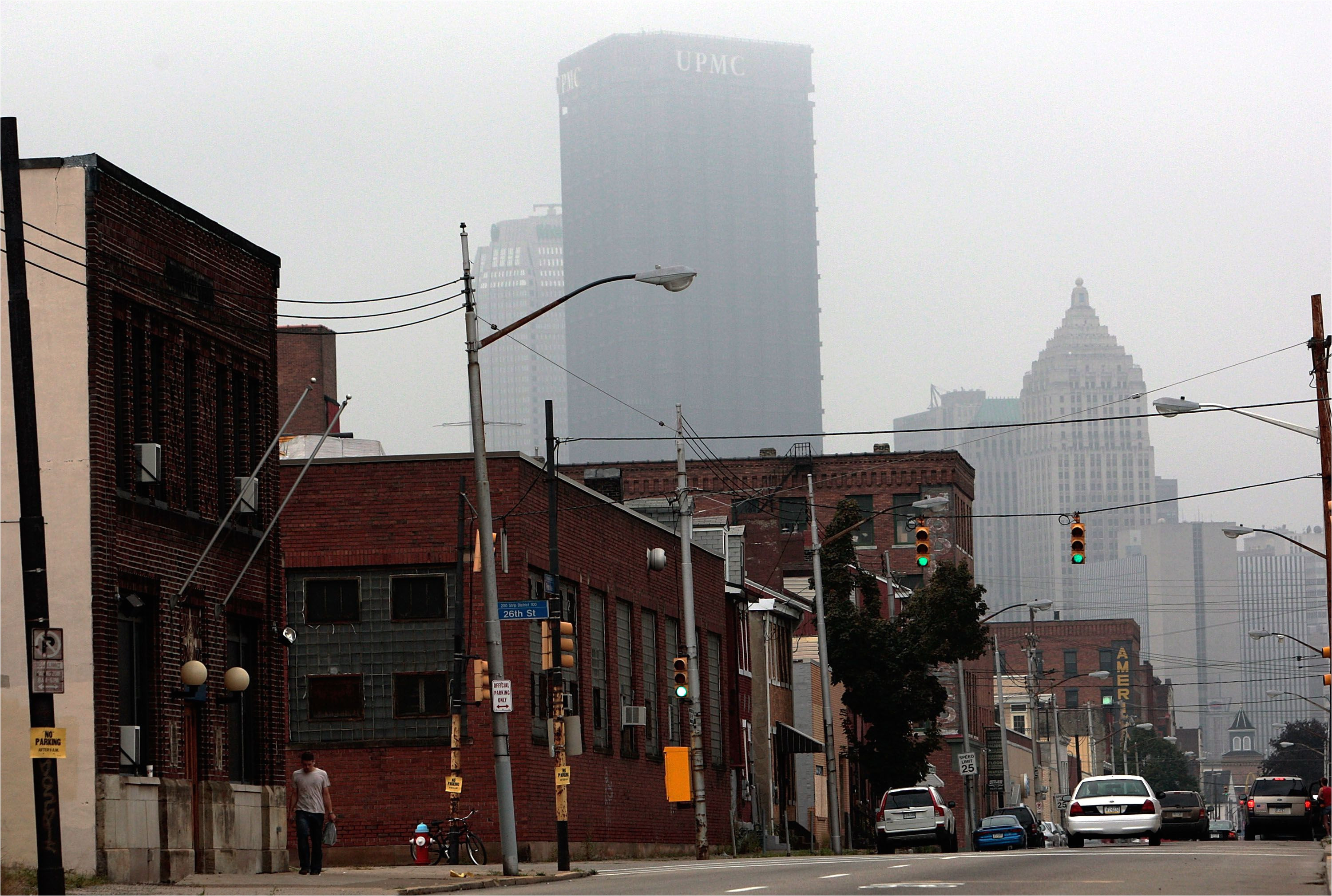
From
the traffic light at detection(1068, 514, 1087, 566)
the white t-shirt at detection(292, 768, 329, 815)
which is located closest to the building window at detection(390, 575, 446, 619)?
the white t-shirt at detection(292, 768, 329, 815)

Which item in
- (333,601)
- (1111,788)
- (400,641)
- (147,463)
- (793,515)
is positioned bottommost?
(1111,788)

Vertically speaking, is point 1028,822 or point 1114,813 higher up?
point 1114,813

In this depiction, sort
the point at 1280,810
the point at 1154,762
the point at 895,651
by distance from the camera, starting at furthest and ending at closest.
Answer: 1. the point at 1154,762
2. the point at 895,651
3. the point at 1280,810

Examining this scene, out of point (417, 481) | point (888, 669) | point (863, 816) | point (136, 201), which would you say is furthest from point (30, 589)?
point (863, 816)

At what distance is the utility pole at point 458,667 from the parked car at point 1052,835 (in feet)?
103

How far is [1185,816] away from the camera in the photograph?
53.4 meters

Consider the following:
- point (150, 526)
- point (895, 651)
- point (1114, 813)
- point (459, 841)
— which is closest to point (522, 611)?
point (150, 526)

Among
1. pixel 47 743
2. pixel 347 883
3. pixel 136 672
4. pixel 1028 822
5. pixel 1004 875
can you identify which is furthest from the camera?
pixel 1028 822

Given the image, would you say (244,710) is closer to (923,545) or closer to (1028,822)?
(923,545)

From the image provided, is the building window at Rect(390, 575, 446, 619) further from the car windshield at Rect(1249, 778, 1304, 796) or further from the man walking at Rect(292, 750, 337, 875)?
the car windshield at Rect(1249, 778, 1304, 796)

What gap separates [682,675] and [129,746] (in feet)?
50.8

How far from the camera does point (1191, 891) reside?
20891 mm

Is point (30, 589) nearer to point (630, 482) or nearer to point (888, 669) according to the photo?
point (888, 669)

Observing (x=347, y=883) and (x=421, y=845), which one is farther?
(x=421, y=845)
